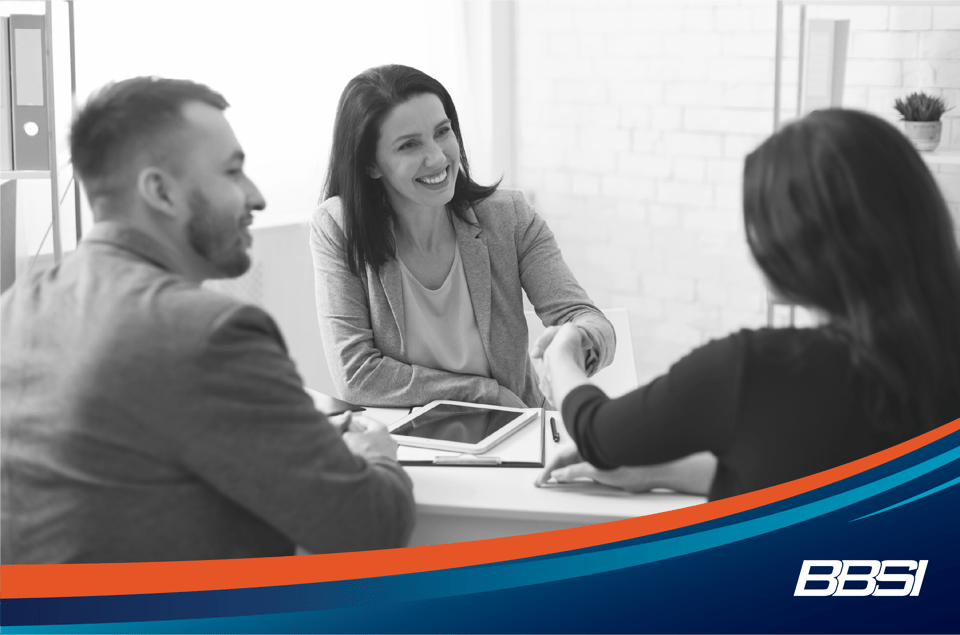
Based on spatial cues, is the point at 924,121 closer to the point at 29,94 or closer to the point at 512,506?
the point at 512,506

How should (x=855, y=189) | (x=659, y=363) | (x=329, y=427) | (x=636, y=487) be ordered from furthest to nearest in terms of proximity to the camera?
(x=659, y=363)
(x=636, y=487)
(x=329, y=427)
(x=855, y=189)

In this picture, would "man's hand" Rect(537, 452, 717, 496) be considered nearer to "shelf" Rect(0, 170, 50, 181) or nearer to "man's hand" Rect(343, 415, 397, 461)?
"man's hand" Rect(343, 415, 397, 461)

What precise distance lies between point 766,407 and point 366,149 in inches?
54.2

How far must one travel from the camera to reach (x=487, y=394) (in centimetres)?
217

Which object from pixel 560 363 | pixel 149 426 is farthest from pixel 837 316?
pixel 149 426

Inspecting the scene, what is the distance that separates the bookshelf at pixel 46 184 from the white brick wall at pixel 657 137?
189 cm

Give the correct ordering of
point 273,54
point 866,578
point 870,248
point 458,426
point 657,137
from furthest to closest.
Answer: point 657,137, point 273,54, point 458,426, point 866,578, point 870,248

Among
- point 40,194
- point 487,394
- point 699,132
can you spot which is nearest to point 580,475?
point 487,394

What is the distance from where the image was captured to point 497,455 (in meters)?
1.64

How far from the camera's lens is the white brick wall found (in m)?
3.41

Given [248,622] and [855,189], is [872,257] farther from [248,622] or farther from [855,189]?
[248,622]

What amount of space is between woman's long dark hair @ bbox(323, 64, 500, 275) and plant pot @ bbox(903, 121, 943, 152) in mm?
1335

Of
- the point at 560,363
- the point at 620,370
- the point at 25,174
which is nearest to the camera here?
the point at 560,363

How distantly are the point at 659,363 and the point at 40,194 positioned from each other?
2.29m
